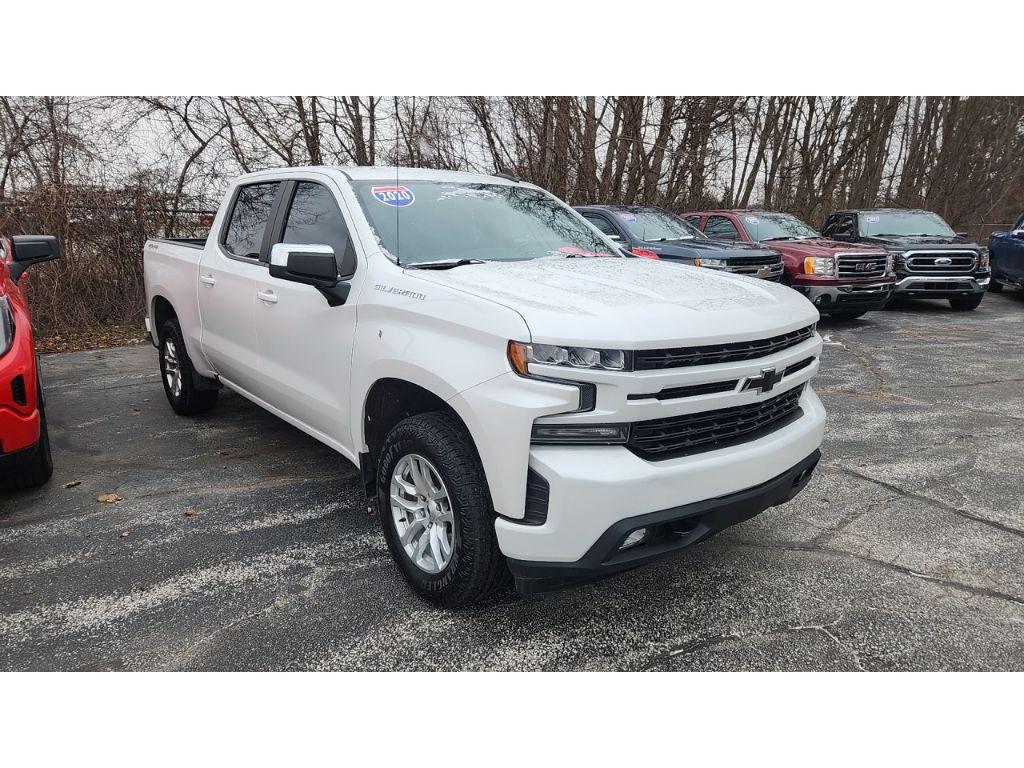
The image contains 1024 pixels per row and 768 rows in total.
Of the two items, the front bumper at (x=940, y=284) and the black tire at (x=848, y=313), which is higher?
the front bumper at (x=940, y=284)

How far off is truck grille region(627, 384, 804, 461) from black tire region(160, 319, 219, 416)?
13.4 feet

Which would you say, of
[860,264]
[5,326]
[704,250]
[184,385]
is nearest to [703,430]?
[5,326]

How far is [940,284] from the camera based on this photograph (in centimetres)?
1181

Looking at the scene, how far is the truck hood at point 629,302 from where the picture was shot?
94.0 inches

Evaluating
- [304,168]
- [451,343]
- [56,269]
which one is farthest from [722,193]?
[451,343]

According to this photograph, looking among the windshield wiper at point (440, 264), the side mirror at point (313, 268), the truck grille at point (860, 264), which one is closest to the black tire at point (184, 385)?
the side mirror at point (313, 268)

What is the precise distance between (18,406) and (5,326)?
0.52 metres

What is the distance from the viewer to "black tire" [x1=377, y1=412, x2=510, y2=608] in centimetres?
257

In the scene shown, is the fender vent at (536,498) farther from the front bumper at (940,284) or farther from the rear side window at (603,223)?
the front bumper at (940,284)

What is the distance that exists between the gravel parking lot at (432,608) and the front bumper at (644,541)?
436 mm

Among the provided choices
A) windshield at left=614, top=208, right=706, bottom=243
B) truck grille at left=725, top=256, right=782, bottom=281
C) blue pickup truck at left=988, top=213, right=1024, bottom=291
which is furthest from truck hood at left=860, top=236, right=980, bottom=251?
windshield at left=614, top=208, right=706, bottom=243

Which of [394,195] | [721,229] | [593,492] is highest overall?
Result: [394,195]

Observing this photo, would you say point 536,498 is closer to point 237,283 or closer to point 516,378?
point 516,378

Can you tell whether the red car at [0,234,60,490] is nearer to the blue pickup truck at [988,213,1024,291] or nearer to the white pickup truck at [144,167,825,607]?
the white pickup truck at [144,167,825,607]
